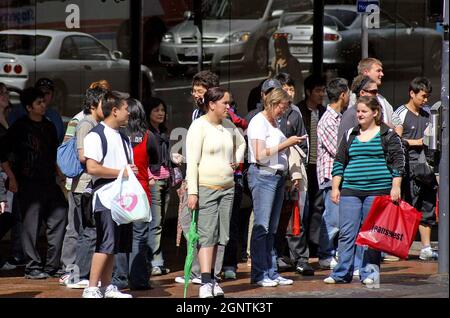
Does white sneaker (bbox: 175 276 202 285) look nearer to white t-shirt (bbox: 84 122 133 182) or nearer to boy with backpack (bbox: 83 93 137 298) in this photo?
boy with backpack (bbox: 83 93 137 298)

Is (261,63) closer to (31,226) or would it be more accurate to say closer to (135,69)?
(135,69)

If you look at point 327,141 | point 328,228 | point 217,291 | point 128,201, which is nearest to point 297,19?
point 327,141

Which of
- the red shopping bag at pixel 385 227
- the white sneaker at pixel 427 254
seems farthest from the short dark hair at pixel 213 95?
the white sneaker at pixel 427 254

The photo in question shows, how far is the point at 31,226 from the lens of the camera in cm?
1209

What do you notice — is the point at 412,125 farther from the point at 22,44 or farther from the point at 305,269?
the point at 22,44

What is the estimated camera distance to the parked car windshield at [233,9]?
49.3 ft

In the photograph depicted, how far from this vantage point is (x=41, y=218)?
39.9 feet

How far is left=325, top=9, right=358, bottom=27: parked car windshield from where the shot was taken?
1585 cm

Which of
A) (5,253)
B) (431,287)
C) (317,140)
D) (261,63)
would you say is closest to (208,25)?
(261,63)

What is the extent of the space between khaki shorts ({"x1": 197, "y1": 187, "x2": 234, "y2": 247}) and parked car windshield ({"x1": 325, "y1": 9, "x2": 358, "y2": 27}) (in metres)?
5.66

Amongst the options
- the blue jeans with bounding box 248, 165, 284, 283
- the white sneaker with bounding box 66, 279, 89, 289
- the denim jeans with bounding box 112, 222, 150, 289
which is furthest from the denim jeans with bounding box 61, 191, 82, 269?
the blue jeans with bounding box 248, 165, 284, 283

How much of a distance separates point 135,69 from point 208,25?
1.14 m

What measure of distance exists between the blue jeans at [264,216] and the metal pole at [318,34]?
14.5 feet

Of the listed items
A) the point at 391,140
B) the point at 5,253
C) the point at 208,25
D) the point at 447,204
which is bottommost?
the point at 5,253
